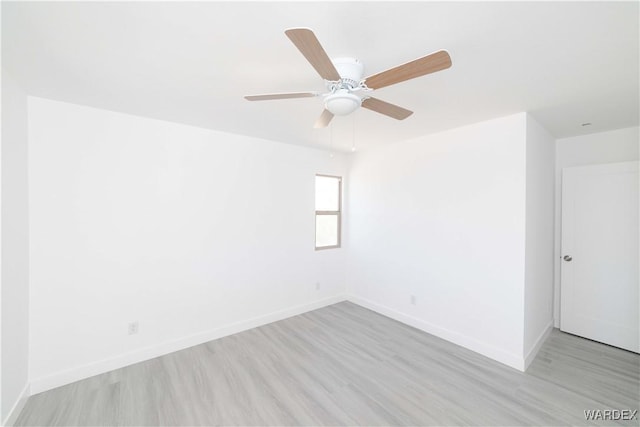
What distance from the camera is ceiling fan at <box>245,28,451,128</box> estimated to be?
3.83 feet

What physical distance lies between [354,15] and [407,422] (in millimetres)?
2583

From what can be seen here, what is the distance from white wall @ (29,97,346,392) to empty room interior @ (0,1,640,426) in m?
0.02

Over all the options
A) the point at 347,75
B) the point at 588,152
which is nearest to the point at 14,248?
the point at 347,75

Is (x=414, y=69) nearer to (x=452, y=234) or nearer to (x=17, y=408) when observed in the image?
(x=452, y=234)

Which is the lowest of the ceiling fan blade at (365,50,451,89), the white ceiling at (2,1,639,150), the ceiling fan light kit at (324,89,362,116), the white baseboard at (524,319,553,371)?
the white baseboard at (524,319,553,371)

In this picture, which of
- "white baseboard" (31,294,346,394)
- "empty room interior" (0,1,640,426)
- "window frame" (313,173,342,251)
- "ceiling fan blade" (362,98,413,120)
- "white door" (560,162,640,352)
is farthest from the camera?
"window frame" (313,173,342,251)

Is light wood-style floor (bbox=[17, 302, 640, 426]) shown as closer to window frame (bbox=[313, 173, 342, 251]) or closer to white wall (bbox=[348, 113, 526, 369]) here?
white wall (bbox=[348, 113, 526, 369])

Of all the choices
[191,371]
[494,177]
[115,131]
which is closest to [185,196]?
[115,131]

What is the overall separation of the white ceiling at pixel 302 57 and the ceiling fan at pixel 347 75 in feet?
0.43

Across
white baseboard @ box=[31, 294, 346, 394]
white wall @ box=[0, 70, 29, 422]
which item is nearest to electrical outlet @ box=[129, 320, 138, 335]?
white baseboard @ box=[31, 294, 346, 394]

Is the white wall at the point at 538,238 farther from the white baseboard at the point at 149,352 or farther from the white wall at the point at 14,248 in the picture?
the white wall at the point at 14,248

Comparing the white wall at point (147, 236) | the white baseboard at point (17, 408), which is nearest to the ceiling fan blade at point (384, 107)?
the white wall at point (147, 236)

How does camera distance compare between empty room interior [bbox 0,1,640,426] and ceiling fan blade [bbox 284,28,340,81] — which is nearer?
ceiling fan blade [bbox 284,28,340,81]

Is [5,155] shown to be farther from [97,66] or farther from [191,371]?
[191,371]
